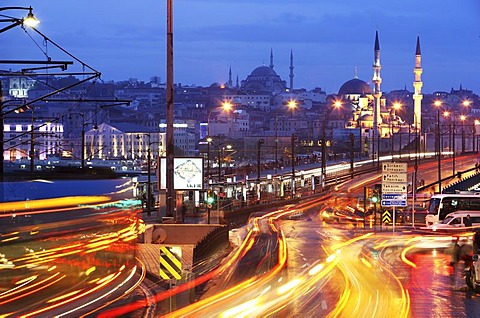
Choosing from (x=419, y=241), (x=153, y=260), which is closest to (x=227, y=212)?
(x=419, y=241)

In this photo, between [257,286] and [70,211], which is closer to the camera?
[70,211]

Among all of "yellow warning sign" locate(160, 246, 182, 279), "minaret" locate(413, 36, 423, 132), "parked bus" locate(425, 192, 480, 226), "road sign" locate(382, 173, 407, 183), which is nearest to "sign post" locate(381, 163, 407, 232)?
"road sign" locate(382, 173, 407, 183)

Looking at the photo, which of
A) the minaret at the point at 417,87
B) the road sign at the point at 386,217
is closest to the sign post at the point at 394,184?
the road sign at the point at 386,217

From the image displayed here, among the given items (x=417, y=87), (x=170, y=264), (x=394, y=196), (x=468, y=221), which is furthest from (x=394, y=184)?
(x=417, y=87)

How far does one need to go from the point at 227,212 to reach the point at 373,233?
13.3 m

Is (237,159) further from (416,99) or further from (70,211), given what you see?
(70,211)

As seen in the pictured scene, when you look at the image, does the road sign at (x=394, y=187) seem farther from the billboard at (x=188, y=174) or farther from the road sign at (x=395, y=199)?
the billboard at (x=188, y=174)

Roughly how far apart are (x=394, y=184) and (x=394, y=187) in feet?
0.34

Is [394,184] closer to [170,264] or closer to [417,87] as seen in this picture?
[170,264]

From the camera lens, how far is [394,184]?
31703 millimetres

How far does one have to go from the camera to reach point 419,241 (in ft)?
95.7

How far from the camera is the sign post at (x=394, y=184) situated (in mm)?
31594

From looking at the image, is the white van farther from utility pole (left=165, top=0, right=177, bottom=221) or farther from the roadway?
utility pole (left=165, top=0, right=177, bottom=221)

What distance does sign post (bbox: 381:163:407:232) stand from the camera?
1244 inches
